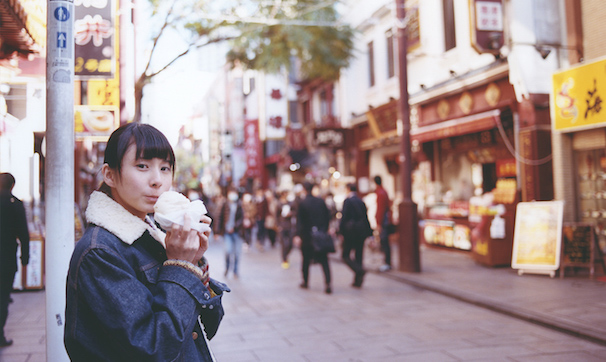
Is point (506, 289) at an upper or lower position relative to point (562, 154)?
lower

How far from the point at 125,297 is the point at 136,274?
0.49 feet

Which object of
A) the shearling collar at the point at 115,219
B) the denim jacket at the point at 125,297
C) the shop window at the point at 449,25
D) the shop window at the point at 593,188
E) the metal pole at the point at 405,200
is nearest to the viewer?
the denim jacket at the point at 125,297

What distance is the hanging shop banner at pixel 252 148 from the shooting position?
3325cm

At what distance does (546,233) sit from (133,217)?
9.59 m

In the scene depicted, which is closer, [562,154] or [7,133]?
[7,133]

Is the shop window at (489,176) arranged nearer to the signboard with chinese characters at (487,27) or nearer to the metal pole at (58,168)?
the signboard with chinese characters at (487,27)

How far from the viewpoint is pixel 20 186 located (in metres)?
5.91

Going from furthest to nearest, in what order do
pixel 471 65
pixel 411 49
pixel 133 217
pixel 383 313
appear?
pixel 411 49
pixel 471 65
pixel 383 313
pixel 133 217

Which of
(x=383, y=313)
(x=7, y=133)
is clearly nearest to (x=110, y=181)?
(x=7, y=133)

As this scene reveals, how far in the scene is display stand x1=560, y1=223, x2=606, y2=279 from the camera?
930 cm

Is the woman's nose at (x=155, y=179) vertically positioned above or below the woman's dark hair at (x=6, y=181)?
below

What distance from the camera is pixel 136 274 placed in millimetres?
1706

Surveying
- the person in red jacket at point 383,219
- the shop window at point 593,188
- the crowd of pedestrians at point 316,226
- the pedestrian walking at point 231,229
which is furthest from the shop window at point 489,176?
the pedestrian walking at point 231,229

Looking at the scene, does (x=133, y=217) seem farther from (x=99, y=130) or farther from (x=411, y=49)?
(x=411, y=49)
